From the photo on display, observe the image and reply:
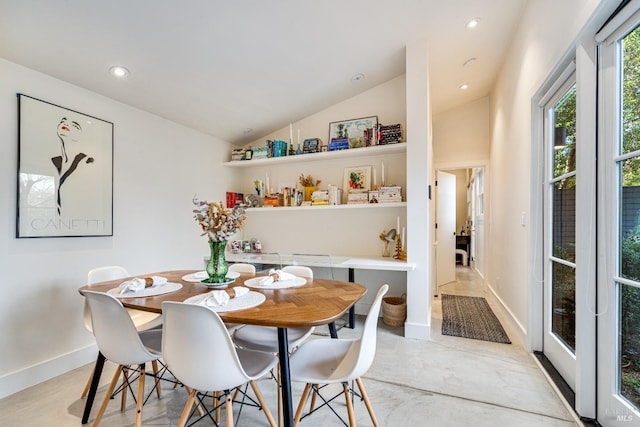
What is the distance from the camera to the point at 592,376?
5.18 feet

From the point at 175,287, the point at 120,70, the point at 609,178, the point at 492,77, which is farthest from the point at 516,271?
the point at 120,70

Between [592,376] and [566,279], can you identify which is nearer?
[592,376]

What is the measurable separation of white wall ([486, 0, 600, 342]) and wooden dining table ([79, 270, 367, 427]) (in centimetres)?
186

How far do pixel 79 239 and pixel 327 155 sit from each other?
2.50 metres

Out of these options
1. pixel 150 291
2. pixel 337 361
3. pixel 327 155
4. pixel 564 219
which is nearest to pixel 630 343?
pixel 564 219

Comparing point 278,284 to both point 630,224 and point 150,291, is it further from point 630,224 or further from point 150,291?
point 630,224

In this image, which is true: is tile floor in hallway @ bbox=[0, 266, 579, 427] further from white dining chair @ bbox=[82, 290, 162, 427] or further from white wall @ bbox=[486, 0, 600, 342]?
white wall @ bbox=[486, 0, 600, 342]

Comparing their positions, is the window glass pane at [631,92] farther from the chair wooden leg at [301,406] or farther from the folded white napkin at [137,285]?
the folded white napkin at [137,285]

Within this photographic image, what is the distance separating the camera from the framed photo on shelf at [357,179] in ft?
11.8

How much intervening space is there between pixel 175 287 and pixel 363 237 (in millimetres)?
2340

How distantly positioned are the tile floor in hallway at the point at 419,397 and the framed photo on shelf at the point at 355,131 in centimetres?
227

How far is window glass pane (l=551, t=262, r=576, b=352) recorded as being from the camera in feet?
6.33

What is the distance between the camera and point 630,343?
137 centimetres

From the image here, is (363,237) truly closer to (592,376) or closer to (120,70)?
(592,376)
